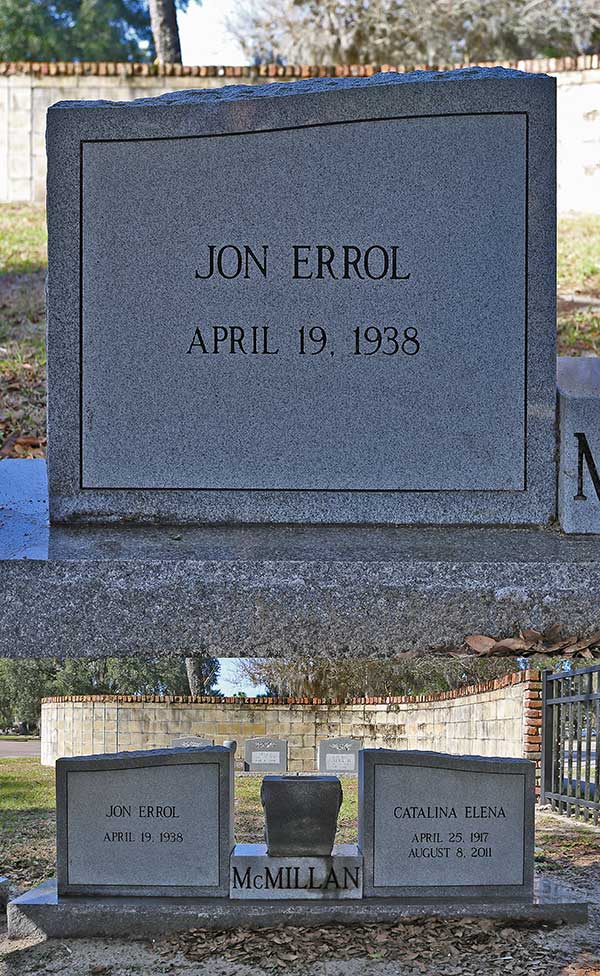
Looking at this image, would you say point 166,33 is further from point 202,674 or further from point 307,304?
point 202,674

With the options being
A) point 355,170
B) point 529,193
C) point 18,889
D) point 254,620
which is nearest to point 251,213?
point 355,170

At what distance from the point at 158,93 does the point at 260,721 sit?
49.4 feet

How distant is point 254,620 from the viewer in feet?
12.7

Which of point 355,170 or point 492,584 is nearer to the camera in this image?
point 492,584

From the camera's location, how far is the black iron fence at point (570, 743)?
8328mm

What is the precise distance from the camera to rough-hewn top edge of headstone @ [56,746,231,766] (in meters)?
5.24

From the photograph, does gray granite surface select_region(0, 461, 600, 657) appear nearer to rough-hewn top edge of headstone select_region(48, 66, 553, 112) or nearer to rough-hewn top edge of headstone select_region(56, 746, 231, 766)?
rough-hewn top edge of headstone select_region(56, 746, 231, 766)

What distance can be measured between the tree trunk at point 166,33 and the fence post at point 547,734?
49.5 ft

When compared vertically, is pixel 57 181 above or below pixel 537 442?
above

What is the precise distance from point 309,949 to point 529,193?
3346 mm

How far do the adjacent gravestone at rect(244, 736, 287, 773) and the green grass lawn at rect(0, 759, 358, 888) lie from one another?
0.10 metres

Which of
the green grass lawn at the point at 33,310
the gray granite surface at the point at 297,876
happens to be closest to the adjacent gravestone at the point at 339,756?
the gray granite surface at the point at 297,876

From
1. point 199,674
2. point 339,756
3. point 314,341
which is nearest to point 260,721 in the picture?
point 339,756

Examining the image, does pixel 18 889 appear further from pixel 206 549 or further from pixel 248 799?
pixel 206 549
